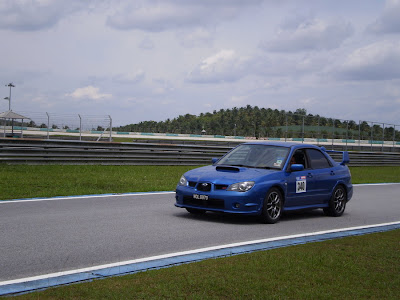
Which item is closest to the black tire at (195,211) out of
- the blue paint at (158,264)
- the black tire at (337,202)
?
the blue paint at (158,264)

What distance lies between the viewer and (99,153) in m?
19.9

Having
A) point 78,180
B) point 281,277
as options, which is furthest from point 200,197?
point 78,180

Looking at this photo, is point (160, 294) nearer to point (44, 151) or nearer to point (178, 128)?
A: point (44, 151)

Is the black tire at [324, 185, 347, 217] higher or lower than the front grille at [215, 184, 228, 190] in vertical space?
lower

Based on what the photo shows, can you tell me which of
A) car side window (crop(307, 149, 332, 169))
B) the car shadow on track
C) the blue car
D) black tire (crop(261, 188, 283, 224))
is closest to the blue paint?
black tire (crop(261, 188, 283, 224))

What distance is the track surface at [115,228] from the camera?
20.0ft

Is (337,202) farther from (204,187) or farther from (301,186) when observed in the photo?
(204,187)

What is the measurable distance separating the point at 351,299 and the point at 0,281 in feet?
10.1

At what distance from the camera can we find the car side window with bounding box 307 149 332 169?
34.7 feet

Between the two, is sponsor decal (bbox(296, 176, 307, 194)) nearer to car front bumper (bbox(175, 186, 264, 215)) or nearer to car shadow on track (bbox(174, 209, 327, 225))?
car shadow on track (bbox(174, 209, 327, 225))

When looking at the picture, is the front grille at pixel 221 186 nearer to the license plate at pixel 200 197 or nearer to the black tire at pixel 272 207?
the license plate at pixel 200 197

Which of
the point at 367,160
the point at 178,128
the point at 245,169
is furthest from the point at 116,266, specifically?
the point at 178,128

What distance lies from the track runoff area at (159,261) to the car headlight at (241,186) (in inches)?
45.8

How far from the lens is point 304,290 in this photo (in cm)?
483
